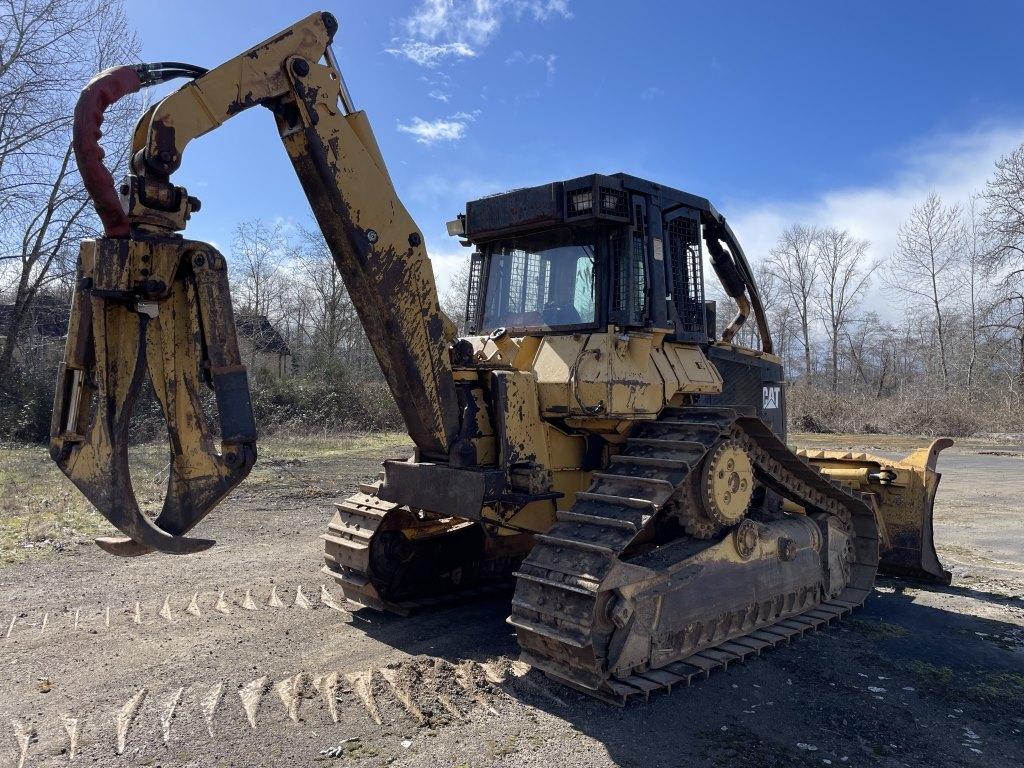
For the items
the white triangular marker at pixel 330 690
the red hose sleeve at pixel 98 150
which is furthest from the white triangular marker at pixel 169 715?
the red hose sleeve at pixel 98 150

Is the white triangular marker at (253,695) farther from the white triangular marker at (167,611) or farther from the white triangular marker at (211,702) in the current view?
the white triangular marker at (167,611)

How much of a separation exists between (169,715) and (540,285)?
380 cm

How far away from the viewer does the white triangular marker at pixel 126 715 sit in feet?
12.3

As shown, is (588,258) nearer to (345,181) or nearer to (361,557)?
(345,181)

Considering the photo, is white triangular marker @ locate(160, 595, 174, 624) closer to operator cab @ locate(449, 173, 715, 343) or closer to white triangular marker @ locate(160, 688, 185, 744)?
white triangular marker @ locate(160, 688, 185, 744)

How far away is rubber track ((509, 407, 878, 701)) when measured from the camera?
4141mm

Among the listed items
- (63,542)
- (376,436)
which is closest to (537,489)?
(63,542)

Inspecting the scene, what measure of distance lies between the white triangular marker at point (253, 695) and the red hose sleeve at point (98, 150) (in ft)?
8.56

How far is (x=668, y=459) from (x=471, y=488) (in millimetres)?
1278

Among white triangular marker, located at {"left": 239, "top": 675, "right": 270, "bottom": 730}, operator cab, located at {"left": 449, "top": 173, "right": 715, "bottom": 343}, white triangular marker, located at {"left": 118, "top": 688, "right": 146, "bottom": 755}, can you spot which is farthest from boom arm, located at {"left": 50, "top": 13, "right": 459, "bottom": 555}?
operator cab, located at {"left": 449, "top": 173, "right": 715, "bottom": 343}

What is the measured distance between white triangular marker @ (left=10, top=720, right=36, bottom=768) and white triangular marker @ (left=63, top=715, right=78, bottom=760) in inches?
6.0

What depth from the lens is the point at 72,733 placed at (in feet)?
12.6

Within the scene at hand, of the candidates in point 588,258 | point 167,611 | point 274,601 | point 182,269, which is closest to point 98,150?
point 182,269

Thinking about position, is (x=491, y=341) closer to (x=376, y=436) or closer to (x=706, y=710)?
(x=706, y=710)
